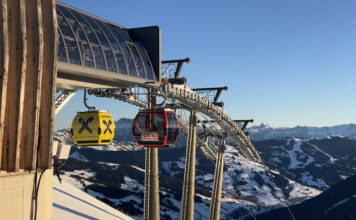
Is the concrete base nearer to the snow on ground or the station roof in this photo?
the station roof

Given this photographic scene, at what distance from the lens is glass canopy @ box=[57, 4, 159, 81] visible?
12.6 metres

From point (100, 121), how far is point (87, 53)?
4.97 m

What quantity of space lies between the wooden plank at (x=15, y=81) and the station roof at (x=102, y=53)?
2424 millimetres

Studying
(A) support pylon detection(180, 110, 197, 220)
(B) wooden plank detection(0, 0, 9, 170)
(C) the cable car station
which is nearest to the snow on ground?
(A) support pylon detection(180, 110, 197, 220)

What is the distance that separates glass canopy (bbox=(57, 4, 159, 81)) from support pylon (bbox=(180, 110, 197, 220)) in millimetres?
23322

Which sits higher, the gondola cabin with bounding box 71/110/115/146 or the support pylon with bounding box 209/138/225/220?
the gondola cabin with bounding box 71/110/115/146

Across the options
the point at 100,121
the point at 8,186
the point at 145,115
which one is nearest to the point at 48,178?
the point at 8,186

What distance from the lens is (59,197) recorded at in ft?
130

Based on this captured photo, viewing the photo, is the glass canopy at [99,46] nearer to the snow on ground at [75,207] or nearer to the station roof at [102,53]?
the station roof at [102,53]

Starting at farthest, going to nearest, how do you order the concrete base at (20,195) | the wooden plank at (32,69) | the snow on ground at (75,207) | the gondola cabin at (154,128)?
the snow on ground at (75,207) < the gondola cabin at (154,128) < the wooden plank at (32,69) < the concrete base at (20,195)

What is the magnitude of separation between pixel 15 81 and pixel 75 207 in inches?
1178

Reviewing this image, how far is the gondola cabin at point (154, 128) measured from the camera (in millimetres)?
19625

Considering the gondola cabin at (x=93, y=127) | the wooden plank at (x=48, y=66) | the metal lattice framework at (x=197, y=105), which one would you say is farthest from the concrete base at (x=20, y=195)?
the metal lattice framework at (x=197, y=105)

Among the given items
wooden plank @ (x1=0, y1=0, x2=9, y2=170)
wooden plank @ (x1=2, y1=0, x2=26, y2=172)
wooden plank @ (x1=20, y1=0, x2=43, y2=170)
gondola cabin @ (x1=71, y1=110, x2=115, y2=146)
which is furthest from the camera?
gondola cabin @ (x1=71, y1=110, x2=115, y2=146)
